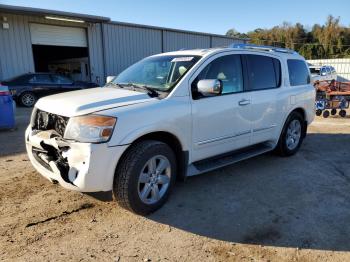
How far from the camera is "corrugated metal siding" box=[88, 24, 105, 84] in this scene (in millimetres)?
18359

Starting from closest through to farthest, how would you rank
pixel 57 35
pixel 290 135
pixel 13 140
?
pixel 290 135
pixel 13 140
pixel 57 35

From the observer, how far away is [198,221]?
3.58 m

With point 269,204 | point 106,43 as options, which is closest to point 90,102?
point 269,204

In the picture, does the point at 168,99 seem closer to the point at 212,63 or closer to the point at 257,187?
the point at 212,63

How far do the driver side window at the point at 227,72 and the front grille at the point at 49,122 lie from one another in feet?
5.62

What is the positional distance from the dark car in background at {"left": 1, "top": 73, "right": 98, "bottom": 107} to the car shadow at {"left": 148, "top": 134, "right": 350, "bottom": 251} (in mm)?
11491

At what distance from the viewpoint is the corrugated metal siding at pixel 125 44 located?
19.1 metres

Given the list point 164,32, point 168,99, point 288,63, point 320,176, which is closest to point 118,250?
point 168,99

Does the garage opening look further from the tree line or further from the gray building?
the tree line

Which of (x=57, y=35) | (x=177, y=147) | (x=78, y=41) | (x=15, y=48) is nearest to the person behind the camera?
(x=177, y=147)

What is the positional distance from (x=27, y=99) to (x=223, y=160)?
1205 cm

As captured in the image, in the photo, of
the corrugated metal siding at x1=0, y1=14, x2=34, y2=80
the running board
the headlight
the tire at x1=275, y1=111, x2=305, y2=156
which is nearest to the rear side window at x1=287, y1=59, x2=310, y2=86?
the tire at x1=275, y1=111, x2=305, y2=156

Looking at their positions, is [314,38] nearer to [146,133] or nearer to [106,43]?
[106,43]

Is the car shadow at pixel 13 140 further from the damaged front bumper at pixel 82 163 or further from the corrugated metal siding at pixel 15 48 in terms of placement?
the corrugated metal siding at pixel 15 48
